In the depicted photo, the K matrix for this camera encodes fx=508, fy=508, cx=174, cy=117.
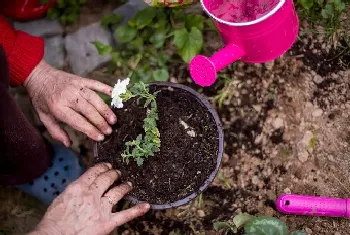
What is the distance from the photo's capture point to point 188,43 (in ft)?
6.48

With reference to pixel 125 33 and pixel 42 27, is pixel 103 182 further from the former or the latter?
pixel 42 27

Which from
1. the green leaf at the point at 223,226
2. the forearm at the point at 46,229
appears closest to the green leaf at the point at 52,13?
the forearm at the point at 46,229

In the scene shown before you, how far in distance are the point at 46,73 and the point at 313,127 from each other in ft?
3.34

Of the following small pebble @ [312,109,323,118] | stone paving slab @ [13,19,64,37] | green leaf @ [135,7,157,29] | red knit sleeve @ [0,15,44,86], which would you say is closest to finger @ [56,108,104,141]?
red knit sleeve @ [0,15,44,86]

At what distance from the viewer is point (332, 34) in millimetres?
2008

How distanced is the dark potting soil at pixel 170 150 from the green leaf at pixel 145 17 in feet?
1.37

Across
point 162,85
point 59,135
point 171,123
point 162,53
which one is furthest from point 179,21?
point 59,135

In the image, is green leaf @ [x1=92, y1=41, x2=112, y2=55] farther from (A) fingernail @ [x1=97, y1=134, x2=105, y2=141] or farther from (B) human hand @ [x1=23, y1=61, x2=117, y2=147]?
(A) fingernail @ [x1=97, y1=134, x2=105, y2=141]

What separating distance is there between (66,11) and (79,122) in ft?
2.46

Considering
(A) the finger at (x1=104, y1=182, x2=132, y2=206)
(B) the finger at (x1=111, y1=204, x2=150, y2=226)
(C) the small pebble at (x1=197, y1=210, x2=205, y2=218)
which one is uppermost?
(A) the finger at (x1=104, y1=182, x2=132, y2=206)

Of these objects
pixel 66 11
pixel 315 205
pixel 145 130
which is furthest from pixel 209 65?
pixel 66 11

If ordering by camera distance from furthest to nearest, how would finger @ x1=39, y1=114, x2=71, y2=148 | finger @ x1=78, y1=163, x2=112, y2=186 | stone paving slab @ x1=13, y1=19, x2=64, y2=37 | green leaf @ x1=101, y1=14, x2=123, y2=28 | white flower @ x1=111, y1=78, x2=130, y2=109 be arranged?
stone paving slab @ x1=13, y1=19, x2=64, y2=37
green leaf @ x1=101, y1=14, x2=123, y2=28
finger @ x1=39, y1=114, x2=71, y2=148
finger @ x1=78, y1=163, x2=112, y2=186
white flower @ x1=111, y1=78, x2=130, y2=109

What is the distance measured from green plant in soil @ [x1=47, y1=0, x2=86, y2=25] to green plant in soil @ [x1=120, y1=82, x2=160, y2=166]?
72cm

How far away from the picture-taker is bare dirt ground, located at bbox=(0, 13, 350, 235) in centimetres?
191
